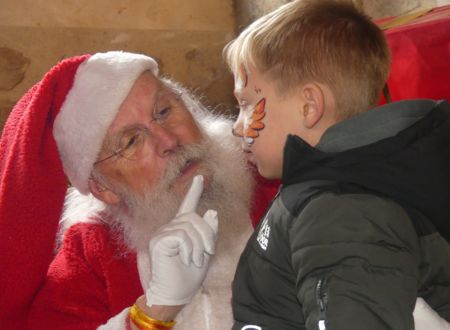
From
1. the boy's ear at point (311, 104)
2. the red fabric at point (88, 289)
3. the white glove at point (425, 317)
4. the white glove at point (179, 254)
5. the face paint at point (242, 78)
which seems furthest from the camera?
the red fabric at point (88, 289)

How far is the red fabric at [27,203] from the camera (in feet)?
4.68

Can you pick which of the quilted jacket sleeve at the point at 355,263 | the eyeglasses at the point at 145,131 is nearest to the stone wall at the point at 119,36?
the eyeglasses at the point at 145,131

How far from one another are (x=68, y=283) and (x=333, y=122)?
904mm

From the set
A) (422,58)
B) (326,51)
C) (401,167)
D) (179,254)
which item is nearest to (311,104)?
(326,51)

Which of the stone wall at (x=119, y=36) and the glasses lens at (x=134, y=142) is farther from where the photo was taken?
the stone wall at (x=119, y=36)

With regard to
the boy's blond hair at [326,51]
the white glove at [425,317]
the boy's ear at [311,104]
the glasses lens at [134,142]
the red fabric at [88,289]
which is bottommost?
the red fabric at [88,289]

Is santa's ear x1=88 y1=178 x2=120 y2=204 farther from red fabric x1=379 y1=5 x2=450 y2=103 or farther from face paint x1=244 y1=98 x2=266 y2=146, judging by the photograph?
red fabric x1=379 y1=5 x2=450 y2=103

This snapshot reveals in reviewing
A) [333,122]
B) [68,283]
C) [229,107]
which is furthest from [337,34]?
[229,107]

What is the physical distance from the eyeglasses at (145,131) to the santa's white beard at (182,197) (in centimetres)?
9

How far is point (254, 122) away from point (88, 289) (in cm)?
73

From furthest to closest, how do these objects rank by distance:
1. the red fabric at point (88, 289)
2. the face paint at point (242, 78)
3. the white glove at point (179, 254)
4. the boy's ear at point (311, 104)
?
the red fabric at point (88, 289), the white glove at point (179, 254), the face paint at point (242, 78), the boy's ear at point (311, 104)

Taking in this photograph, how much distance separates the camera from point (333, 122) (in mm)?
1128

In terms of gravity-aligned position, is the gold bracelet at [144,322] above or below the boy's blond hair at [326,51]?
below

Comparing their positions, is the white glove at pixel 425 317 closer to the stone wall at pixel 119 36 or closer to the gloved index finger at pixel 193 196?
the gloved index finger at pixel 193 196
